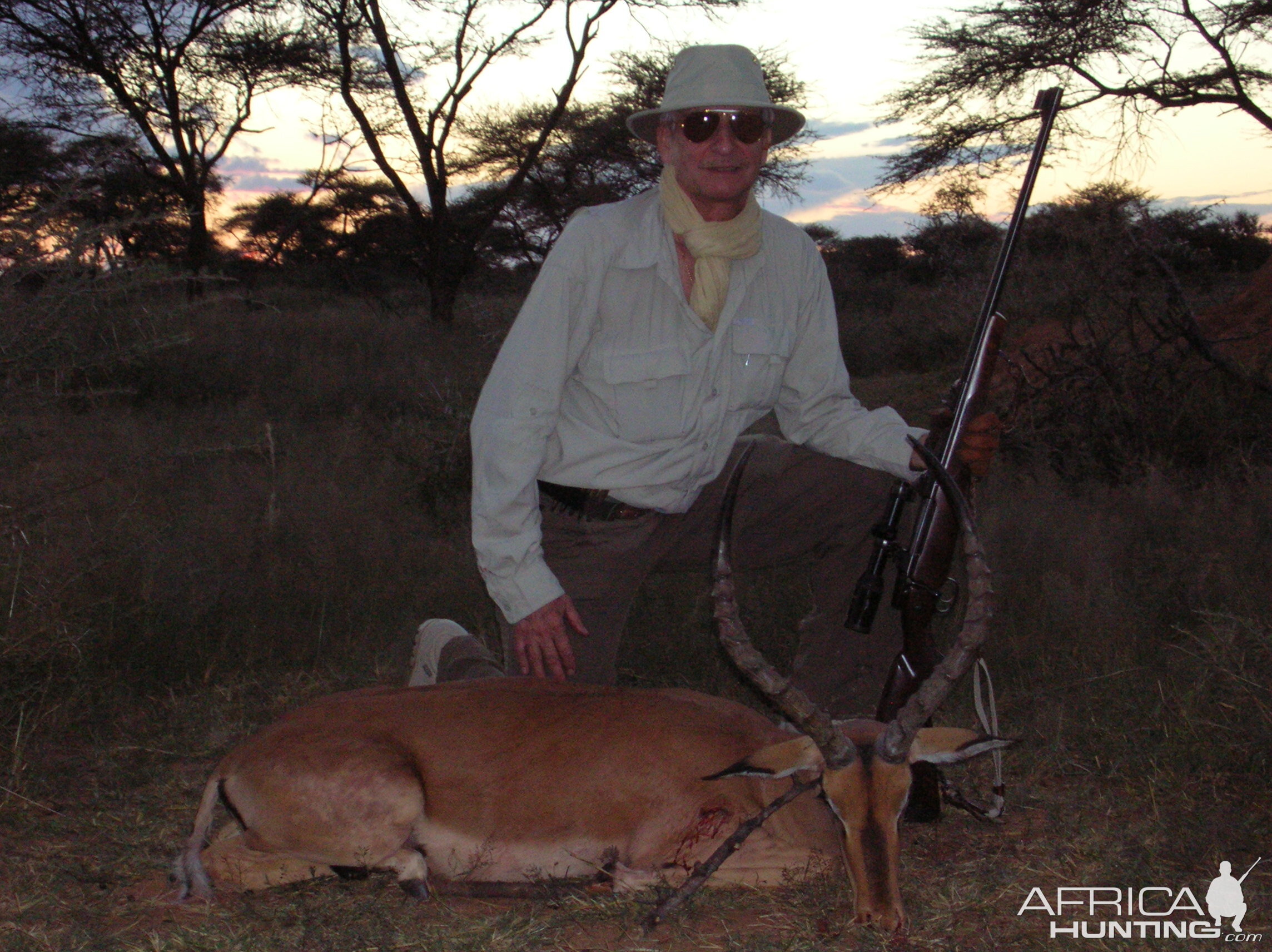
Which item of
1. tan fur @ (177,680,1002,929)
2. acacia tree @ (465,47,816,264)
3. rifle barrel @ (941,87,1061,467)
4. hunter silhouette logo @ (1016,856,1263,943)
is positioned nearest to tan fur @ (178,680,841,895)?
tan fur @ (177,680,1002,929)

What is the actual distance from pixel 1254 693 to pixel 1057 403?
11.6 ft

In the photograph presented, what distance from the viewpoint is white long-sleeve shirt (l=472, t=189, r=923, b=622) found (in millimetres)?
3371

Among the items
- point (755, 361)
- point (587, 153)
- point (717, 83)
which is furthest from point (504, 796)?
point (587, 153)

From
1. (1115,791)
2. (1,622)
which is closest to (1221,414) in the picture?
(1115,791)

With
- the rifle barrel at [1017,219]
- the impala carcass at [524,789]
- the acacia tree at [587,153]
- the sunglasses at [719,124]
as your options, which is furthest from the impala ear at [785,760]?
the acacia tree at [587,153]

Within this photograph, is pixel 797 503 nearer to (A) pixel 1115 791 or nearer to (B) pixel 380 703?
(A) pixel 1115 791

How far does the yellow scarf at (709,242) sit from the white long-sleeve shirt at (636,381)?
0.05m

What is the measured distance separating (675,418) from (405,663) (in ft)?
5.33

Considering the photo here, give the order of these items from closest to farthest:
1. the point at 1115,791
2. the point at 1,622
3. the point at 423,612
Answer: the point at 1115,791 < the point at 1,622 < the point at 423,612

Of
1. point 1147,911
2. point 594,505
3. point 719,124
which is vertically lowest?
point 1147,911

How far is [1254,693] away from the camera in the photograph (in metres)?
3.60

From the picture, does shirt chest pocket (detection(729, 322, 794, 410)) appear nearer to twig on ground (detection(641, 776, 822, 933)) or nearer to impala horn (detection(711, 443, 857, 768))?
impala horn (detection(711, 443, 857, 768))

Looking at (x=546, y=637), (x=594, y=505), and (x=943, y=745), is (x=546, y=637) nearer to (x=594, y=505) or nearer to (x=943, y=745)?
(x=594, y=505)

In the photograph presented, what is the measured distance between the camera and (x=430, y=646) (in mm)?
3932
